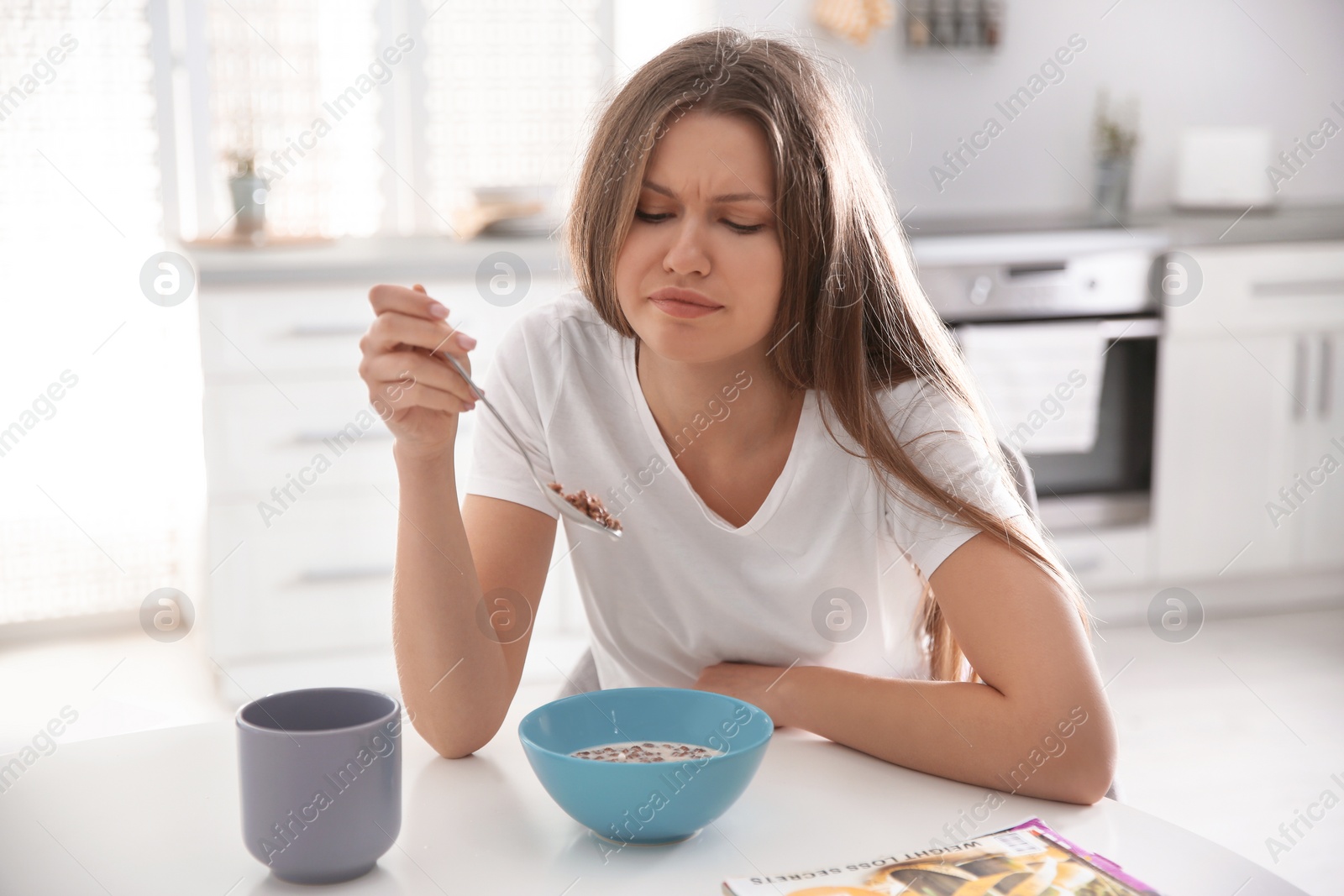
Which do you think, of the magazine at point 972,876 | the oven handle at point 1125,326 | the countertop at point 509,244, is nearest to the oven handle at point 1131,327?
the oven handle at point 1125,326

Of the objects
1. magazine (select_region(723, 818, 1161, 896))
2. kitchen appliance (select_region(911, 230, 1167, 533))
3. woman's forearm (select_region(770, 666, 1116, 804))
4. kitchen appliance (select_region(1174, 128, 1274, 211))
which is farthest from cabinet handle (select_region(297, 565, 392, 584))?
kitchen appliance (select_region(1174, 128, 1274, 211))

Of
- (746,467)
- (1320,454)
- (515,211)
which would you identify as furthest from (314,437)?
(1320,454)

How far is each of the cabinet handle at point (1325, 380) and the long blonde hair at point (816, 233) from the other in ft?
7.20

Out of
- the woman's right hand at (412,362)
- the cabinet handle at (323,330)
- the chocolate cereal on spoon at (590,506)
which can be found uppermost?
the woman's right hand at (412,362)

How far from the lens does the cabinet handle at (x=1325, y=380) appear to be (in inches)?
115

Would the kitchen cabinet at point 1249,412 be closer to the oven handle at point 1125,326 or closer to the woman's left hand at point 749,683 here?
the oven handle at point 1125,326

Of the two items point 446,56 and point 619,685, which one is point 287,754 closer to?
point 619,685

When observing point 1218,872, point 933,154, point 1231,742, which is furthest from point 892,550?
point 933,154

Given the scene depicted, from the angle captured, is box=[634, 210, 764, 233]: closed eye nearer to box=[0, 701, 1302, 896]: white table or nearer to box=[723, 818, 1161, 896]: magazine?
box=[0, 701, 1302, 896]: white table

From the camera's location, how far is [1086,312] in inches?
110

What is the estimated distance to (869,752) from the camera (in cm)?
87

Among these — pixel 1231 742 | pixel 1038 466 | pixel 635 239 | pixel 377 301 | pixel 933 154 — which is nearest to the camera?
pixel 377 301

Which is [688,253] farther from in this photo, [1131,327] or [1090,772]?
[1131,327]

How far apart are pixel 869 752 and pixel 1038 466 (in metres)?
2.11
